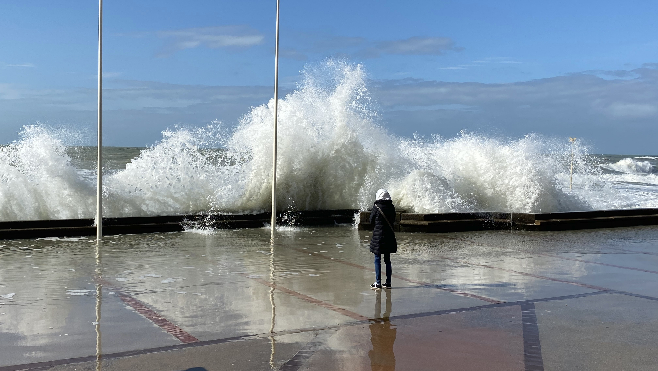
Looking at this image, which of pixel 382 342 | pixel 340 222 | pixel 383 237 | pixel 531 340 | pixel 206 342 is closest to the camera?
pixel 206 342

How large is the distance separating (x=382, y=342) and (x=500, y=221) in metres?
11.2

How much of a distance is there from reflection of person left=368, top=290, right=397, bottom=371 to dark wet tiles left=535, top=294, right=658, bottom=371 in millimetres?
1215

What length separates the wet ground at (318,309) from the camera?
5008mm

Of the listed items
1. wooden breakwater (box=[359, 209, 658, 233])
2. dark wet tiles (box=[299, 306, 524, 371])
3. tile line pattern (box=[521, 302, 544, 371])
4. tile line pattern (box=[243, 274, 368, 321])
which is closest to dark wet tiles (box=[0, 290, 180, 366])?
dark wet tiles (box=[299, 306, 524, 371])

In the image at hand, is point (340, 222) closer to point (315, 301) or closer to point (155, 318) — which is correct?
point (315, 301)

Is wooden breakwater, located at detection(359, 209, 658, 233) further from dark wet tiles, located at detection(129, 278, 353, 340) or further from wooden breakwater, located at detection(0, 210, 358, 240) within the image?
dark wet tiles, located at detection(129, 278, 353, 340)

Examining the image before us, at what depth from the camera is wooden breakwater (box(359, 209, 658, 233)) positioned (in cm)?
1512

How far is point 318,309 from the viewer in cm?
668

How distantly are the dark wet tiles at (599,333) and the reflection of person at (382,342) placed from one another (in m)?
1.21

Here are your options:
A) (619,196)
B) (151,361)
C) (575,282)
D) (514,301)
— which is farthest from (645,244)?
(619,196)

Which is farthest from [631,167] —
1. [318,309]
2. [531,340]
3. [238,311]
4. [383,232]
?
[238,311]

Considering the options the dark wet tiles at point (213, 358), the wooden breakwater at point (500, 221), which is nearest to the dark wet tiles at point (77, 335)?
the dark wet tiles at point (213, 358)

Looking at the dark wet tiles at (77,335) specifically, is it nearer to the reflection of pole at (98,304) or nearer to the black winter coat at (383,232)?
the reflection of pole at (98,304)

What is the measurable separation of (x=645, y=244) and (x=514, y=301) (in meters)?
7.34
